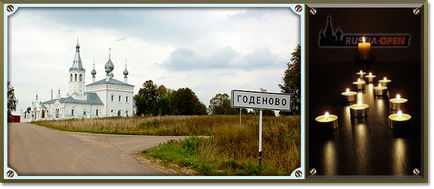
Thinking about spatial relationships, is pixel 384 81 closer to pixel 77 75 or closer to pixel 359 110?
pixel 359 110

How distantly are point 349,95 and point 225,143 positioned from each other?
14.0 ft

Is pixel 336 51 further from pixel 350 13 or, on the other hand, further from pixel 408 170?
pixel 408 170

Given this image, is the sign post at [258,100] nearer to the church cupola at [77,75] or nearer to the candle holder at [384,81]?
the candle holder at [384,81]

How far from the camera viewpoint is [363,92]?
4.59 meters

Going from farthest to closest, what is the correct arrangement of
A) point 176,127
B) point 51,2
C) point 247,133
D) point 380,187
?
point 176,127, point 247,133, point 51,2, point 380,187

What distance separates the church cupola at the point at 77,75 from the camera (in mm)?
6384

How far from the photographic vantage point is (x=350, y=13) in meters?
4.54

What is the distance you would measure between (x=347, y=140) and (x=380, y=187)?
80 centimetres

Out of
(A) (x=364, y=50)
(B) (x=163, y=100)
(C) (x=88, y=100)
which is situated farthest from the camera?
(B) (x=163, y=100)

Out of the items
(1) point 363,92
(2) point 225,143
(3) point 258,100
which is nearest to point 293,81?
(3) point 258,100

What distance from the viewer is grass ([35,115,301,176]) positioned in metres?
6.06

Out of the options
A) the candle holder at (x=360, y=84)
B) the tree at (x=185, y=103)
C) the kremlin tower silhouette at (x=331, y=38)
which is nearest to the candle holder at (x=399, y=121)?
the candle holder at (x=360, y=84)

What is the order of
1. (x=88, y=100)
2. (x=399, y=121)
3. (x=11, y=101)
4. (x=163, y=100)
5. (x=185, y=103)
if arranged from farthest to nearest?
(x=163, y=100), (x=88, y=100), (x=185, y=103), (x=11, y=101), (x=399, y=121)

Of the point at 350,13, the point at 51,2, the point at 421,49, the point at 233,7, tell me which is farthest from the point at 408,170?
the point at 51,2
